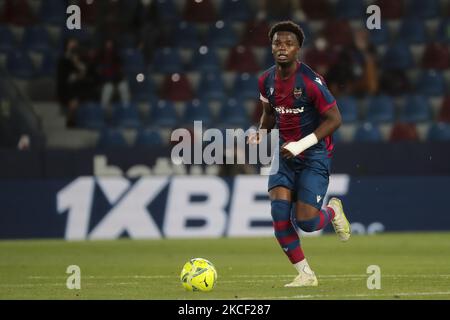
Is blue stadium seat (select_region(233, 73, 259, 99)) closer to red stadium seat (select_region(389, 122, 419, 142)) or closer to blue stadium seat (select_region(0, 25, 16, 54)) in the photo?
red stadium seat (select_region(389, 122, 419, 142))

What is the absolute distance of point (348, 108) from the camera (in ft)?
67.2

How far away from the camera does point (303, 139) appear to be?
10102 millimetres

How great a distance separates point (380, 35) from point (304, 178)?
11998 mm

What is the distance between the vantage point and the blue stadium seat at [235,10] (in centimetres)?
2164

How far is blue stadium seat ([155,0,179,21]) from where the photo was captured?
68.7 ft

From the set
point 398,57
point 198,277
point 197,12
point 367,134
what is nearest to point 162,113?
point 197,12

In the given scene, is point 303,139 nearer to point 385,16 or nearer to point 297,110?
point 297,110

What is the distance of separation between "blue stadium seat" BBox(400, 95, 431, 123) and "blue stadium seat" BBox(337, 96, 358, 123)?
39.1 inches

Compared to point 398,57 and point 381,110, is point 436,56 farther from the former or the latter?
point 381,110

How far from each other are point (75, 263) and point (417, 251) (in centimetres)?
450

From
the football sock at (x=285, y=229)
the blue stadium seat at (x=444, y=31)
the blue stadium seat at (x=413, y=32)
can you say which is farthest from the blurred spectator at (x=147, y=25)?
the football sock at (x=285, y=229)

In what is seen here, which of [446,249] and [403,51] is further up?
[403,51]

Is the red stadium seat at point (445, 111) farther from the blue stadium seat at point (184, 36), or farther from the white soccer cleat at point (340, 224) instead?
the white soccer cleat at point (340, 224)
